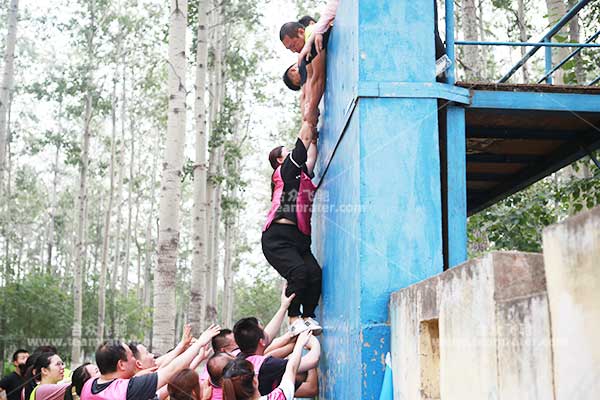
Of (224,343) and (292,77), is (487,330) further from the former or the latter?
(292,77)

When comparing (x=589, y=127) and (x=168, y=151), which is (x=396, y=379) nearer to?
(x=589, y=127)

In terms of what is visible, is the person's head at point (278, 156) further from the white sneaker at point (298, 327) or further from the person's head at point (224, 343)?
the person's head at point (224, 343)

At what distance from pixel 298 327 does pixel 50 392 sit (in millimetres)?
2183

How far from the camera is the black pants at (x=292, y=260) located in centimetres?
573

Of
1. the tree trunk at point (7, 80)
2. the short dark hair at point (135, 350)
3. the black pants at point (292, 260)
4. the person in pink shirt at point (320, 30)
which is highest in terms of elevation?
the tree trunk at point (7, 80)

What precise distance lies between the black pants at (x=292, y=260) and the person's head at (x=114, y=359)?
1457 millimetres

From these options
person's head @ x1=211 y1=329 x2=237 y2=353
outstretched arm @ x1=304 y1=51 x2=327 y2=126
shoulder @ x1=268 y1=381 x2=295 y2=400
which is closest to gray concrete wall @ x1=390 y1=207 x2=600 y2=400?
shoulder @ x1=268 y1=381 x2=295 y2=400

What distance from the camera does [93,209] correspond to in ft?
158

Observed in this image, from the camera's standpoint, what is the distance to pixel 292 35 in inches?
245

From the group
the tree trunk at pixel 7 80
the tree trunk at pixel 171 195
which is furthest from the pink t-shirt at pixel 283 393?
the tree trunk at pixel 7 80

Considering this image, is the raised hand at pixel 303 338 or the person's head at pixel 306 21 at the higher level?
the person's head at pixel 306 21

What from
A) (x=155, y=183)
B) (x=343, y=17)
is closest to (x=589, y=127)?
(x=343, y=17)

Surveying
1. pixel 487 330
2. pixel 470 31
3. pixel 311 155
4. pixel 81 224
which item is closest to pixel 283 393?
pixel 487 330

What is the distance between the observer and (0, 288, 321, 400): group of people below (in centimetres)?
422
